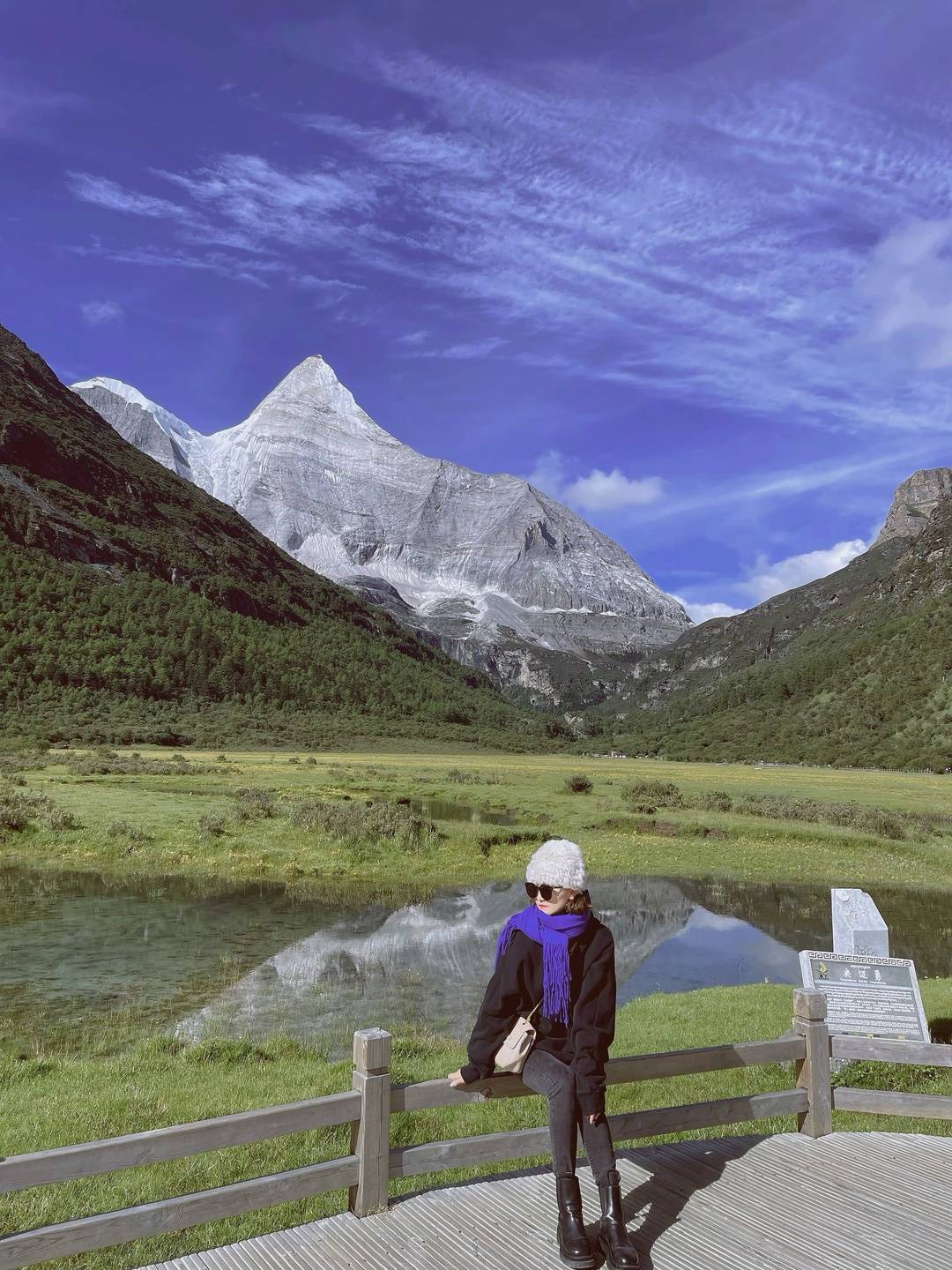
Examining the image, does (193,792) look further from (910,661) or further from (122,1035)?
(910,661)

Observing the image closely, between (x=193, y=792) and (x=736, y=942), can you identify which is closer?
(x=736, y=942)

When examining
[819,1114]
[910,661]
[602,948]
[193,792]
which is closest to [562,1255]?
[602,948]

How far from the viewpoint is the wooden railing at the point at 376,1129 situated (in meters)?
5.84

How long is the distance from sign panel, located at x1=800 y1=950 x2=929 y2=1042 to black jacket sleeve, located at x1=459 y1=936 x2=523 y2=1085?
17.6 feet

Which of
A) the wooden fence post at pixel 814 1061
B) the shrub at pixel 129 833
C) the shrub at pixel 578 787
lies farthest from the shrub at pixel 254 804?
the wooden fence post at pixel 814 1061

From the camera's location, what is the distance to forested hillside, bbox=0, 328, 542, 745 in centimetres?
11494

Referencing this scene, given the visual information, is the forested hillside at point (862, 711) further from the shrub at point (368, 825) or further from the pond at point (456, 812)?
the shrub at point (368, 825)

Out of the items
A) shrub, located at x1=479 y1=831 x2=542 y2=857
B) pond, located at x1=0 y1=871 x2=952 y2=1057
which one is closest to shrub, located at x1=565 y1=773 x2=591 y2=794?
shrub, located at x1=479 y1=831 x2=542 y2=857

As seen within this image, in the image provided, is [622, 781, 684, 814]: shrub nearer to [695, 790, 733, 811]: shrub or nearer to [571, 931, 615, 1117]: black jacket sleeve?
[695, 790, 733, 811]: shrub

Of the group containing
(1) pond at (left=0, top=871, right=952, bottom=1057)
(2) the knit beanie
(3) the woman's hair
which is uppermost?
(2) the knit beanie

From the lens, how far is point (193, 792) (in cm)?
5144

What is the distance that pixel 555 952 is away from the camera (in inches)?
264

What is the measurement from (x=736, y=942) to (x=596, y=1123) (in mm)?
20791

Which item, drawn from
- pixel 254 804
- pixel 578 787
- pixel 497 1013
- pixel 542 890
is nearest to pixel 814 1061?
pixel 497 1013
